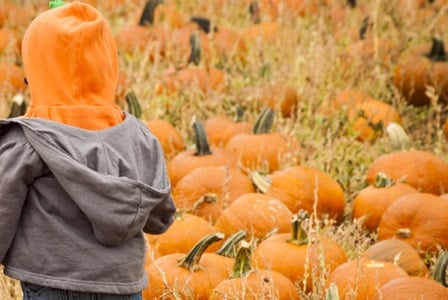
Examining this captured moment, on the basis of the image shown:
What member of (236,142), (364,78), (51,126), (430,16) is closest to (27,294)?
(51,126)

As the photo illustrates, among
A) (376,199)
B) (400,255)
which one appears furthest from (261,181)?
(400,255)

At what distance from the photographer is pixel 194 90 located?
6.74 m

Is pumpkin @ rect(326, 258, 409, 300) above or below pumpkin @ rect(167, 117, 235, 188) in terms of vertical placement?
above

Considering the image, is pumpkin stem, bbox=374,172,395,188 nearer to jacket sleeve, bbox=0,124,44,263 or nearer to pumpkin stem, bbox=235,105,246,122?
pumpkin stem, bbox=235,105,246,122

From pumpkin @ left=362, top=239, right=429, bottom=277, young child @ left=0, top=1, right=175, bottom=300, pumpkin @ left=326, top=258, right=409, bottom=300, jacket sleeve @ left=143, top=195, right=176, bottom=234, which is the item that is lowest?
pumpkin @ left=362, top=239, right=429, bottom=277

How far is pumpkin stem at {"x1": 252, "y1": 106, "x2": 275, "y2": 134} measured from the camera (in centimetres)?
591

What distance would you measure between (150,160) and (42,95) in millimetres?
Answer: 430

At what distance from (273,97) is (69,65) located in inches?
151

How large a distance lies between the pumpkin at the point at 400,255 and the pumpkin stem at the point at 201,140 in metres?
1.44

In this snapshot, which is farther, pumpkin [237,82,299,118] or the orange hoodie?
pumpkin [237,82,299,118]

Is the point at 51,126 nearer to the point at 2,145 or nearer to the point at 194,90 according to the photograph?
the point at 2,145

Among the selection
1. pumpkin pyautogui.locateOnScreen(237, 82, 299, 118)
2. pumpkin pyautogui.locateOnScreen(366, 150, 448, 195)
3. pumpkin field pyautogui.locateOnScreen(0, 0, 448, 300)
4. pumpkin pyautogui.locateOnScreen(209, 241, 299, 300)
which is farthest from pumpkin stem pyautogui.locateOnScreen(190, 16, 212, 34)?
pumpkin pyautogui.locateOnScreen(209, 241, 299, 300)

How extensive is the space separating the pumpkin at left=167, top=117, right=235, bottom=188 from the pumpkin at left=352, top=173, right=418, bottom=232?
0.80m

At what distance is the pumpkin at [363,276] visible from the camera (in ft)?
13.2
